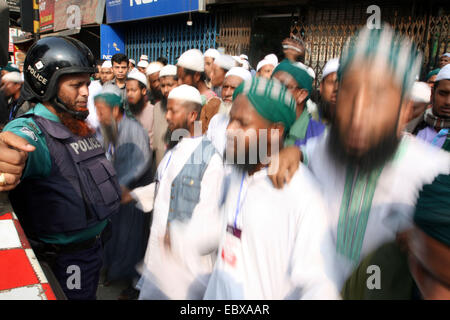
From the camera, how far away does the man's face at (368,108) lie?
1192 mm

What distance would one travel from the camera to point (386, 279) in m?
1.37

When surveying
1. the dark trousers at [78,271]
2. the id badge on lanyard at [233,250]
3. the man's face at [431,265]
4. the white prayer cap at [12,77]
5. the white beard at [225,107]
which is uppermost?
the white prayer cap at [12,77]

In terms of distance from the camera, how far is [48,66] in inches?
71.8

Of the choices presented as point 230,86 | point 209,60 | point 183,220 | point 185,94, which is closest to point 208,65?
point 209,60

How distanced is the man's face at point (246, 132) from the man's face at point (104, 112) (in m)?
2.38

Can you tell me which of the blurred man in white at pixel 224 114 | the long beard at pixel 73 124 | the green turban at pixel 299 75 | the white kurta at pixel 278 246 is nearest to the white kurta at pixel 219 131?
the blurred man in white at pixel 224 114

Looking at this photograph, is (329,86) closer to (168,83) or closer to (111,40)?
(168,83)

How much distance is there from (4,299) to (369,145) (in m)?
1.37

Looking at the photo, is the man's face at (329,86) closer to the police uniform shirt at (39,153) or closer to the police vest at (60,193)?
the police vest at (60,193)

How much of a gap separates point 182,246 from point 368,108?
1376 millimetres

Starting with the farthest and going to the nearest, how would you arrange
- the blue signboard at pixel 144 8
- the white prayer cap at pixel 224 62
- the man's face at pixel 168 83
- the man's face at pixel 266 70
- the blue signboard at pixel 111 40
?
the blue signboard at pixel 111 40
the blue signboard at pixel 144 8
the man's face at pixel 266 70
the white prayer cap at pixel 224 62
the man's face at pixel 168 83

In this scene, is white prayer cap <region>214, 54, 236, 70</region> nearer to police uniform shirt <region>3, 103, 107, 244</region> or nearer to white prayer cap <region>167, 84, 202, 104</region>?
white prayer cap <region>167, 84, 202, 104</region>
